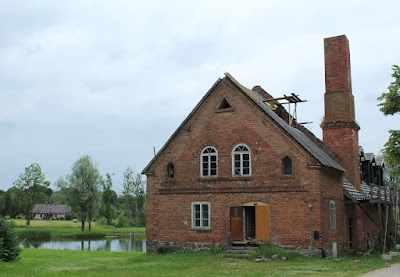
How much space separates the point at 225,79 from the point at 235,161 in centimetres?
430

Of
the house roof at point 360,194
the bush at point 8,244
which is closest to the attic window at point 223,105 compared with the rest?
the house roof at point 360,194

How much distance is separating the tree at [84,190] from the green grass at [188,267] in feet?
143

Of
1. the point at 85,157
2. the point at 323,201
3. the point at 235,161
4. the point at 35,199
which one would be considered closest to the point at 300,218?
the point at 323,201

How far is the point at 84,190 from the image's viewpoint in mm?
64688

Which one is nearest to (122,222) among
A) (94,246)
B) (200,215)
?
(94,246)

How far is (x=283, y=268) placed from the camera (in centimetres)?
1800

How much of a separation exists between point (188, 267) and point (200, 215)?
233 inches

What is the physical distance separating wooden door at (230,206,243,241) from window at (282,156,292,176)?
2850 mm

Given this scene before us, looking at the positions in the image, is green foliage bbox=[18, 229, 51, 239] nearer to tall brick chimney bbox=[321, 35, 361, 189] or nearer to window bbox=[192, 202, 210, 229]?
window bbox=[192, 202, 210, 229]

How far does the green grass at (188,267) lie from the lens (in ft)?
54.6

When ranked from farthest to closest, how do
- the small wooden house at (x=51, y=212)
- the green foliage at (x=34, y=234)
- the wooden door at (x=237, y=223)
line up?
the small wooden house at (x=51, y=212)
the green foliage at (x=34, y=234)
the wooden door at (x=237, y=223)

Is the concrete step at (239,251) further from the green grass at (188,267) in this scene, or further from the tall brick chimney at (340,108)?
the tall brick chimney at (340,108)

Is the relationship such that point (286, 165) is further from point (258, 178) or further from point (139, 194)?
point (139, 194)

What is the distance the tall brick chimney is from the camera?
27.5m
